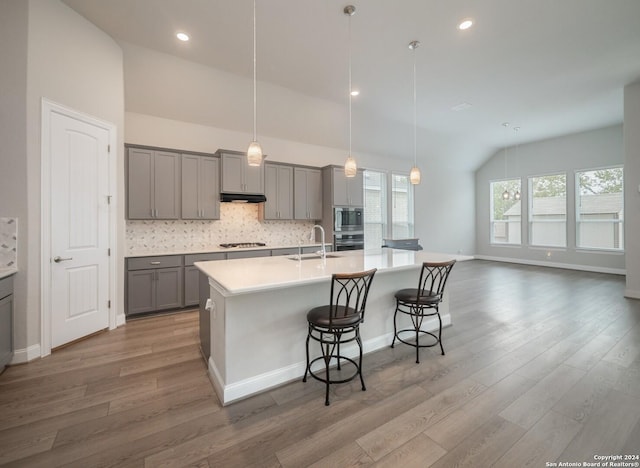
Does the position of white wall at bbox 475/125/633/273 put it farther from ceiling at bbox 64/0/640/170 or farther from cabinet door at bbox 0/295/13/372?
cabinet door at bbox 0/295/13/372

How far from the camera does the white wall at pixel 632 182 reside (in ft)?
15.2

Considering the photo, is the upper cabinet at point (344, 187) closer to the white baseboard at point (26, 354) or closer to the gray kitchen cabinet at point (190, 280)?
the gray kitchen cabinet at point (190, 280)

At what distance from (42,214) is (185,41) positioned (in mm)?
2460

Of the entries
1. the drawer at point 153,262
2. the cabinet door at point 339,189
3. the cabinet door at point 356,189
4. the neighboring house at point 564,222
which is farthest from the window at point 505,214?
the drawer at point 153,262

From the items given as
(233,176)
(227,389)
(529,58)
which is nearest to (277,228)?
(233,176)

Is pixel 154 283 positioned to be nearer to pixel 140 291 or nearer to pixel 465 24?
pixel 140 291

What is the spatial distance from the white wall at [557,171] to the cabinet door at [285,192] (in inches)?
290

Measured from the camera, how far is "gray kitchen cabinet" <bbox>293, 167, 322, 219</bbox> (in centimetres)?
546

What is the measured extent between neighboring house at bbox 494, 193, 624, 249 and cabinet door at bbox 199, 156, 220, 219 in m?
8.81

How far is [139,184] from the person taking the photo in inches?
157

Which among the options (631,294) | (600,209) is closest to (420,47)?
(631,294)

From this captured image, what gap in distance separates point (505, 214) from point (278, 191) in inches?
306

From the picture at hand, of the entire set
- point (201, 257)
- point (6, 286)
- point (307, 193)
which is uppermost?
point (307, 193)

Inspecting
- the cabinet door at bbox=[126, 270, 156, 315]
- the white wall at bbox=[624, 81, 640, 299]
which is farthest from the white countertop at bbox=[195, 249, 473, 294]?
the white wall at bbox=[624, 81, 640, 299]
